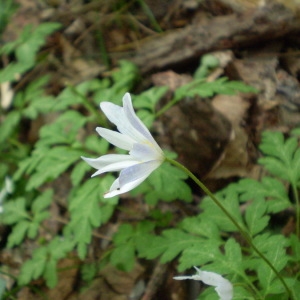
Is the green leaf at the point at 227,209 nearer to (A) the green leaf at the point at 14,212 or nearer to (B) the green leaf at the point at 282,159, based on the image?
(B) the green leaf at the point at 282,159

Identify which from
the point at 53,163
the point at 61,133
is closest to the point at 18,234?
the point at 53,163

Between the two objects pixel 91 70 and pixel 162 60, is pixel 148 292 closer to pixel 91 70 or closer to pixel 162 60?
pixel 162 60

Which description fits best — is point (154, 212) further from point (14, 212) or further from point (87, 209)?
point (14, 212)

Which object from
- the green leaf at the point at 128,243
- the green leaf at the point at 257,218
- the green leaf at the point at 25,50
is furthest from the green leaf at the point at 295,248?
the green leaf at the point at 25,50

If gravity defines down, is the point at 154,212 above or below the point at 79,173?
below

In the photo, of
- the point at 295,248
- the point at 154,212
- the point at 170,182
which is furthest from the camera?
the point at 154,212

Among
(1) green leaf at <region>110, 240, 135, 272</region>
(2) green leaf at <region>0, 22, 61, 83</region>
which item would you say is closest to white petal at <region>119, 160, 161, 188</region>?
(1) green leaf at <region>110, 240, 135, 272</region>

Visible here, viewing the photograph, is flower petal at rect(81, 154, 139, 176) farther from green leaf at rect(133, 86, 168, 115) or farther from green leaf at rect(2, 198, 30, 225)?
green leaf at rect(2, 198, 30, 225)
